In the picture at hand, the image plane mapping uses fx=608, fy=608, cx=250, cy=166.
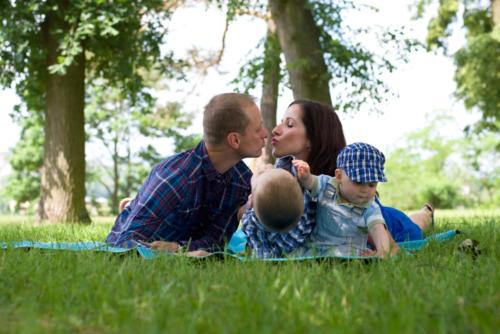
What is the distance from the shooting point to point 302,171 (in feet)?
11.7

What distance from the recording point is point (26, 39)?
391 inches

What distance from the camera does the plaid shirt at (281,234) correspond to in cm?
376

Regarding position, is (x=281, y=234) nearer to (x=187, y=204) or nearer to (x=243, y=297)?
(x=187, y=204)

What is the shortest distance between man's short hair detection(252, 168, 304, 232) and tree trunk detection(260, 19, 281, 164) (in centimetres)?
811


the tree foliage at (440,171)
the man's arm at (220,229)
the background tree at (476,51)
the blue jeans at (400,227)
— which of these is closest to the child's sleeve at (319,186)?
the man's arm at (220,229)

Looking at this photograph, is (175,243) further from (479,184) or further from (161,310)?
(479,184)

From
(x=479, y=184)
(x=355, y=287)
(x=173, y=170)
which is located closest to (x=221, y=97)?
(x=173, y=170)

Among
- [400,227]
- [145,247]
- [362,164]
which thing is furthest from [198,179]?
[400,227]

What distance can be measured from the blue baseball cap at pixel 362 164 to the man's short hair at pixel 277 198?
50 cm

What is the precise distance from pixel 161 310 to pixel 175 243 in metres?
2.12

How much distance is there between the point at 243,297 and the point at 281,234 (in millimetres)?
1644

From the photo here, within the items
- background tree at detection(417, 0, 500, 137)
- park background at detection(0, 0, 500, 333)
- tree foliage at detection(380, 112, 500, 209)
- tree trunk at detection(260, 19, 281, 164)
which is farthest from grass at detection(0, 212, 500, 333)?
tree foliage at detection(380, 112, 500, 209)

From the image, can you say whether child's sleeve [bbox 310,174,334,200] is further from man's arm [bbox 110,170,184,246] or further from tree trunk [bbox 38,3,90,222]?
tree trunk [bbox 38,3,90,222]

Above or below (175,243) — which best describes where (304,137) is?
above
